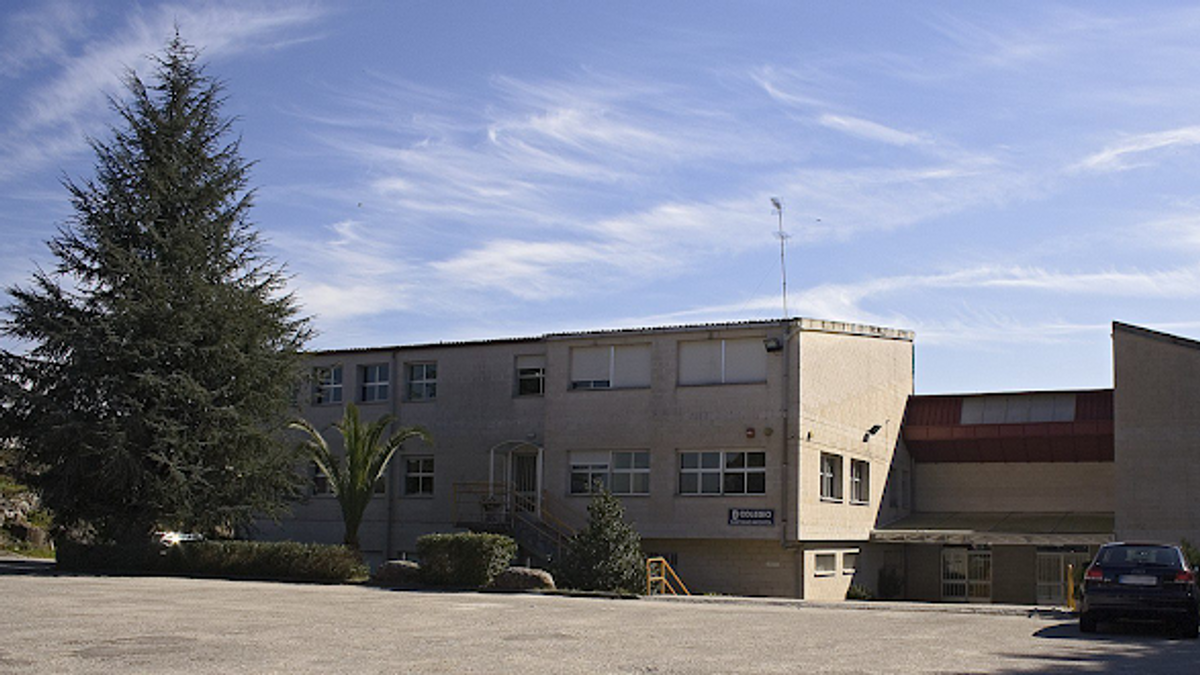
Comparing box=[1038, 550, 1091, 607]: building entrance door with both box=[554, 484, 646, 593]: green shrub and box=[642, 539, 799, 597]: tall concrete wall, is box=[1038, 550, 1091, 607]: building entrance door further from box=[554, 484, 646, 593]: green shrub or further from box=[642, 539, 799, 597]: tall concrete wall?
box=[554, 484, 646, 593]: green shrub

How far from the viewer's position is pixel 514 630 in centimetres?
1681

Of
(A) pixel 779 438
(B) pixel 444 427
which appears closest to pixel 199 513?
(B) pixel 444 427

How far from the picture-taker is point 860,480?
38.3 m

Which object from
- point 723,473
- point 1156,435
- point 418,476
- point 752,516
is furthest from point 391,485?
point 1156,435

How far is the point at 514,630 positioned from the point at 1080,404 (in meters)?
27.6

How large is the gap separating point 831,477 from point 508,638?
21.8m

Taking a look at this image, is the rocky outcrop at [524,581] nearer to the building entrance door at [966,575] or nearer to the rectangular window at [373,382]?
the rectangular window at [373,382]

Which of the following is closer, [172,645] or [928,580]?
[172,645]

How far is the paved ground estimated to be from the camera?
1261 centimetres

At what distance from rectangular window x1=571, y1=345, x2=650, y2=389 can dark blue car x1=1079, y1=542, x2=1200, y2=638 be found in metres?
18.4

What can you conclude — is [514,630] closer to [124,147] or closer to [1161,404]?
[124,147]

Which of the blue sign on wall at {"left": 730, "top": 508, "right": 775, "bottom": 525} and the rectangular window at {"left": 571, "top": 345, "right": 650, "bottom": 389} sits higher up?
the rectangular window at {"left": 571, "top": 345, "right": 650, "bottom": 389}

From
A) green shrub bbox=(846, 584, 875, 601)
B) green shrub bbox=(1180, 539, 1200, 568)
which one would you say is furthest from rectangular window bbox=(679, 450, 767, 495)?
green shrub bbox=(1180, 539, 1200, 568)

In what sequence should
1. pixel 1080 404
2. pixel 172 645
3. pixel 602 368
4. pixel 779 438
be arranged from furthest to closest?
pixel 1080 404 → pixel 602 368 → pixel 779 438 → pixel 172 645
